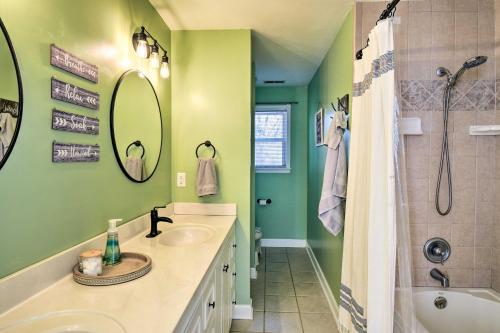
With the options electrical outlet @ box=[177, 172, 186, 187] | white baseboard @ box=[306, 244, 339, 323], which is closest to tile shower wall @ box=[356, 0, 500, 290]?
white baseboard @ box=[306, 244, 339, 323]

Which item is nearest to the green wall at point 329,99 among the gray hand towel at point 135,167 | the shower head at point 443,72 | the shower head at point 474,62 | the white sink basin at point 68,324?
the shower head at point 443,72

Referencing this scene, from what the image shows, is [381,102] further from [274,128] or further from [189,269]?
[274,128]

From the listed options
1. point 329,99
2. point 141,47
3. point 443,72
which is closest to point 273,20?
point 329,99

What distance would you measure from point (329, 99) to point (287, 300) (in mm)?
2024

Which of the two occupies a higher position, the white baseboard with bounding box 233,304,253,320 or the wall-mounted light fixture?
the wall-mounted light fixture

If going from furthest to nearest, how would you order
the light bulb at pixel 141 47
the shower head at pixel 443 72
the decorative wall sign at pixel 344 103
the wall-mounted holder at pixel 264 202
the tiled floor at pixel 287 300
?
the wall-mounted holder at pixel 264 202 → the tiled floor at pixel 287 300 → the decorative wall sign at pixel 344 103 → the shower head at pixel 443 72 → the light bulb at pixel 141 47

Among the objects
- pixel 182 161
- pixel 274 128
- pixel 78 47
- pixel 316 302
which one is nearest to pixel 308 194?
pixel 274 128

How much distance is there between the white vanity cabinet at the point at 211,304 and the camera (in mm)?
960

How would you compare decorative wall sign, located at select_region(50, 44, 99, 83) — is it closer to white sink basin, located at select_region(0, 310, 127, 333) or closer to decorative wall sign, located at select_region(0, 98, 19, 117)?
decorative wall sign, located at select_region(0, 98, 19, 117)

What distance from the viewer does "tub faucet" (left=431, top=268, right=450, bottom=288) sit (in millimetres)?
1756

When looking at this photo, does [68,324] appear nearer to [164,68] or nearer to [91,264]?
[91,264]

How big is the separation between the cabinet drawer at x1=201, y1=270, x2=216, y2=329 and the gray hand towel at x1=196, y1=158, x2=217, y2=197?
2.87 feet

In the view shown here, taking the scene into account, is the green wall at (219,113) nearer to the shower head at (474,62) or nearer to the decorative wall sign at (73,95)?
the decorative wall sign at (73,95)

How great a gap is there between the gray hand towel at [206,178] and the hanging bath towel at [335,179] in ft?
2.86
